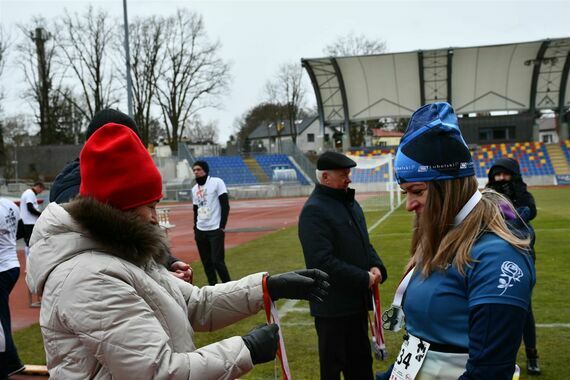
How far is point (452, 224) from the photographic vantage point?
1997 millimetres

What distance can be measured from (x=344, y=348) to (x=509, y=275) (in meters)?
2.62

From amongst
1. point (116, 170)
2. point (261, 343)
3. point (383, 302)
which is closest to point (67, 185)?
point (116, 170)

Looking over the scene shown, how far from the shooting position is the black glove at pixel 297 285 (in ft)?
8.49

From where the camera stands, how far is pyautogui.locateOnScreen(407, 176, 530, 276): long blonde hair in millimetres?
1876

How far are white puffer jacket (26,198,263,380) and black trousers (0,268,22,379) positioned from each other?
4021mm

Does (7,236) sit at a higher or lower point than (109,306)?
lower

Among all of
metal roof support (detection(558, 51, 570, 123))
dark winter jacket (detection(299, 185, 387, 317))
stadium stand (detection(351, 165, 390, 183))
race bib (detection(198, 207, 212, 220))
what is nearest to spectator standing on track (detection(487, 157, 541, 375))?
dark winter jacket (detection(299, 185, 387, 317))

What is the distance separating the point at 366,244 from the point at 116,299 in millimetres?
2905

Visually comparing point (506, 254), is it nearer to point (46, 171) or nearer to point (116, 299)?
point (116, 299)

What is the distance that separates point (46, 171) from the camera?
50.7m

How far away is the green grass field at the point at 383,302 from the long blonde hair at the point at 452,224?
1.37 m

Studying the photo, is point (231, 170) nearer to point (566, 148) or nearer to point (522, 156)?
point (522, 156)

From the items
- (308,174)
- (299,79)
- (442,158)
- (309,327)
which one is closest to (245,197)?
(308,174)

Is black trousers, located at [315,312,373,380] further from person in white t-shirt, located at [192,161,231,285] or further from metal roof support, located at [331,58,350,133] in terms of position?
metal roof support, located at [331,58,350,133]
